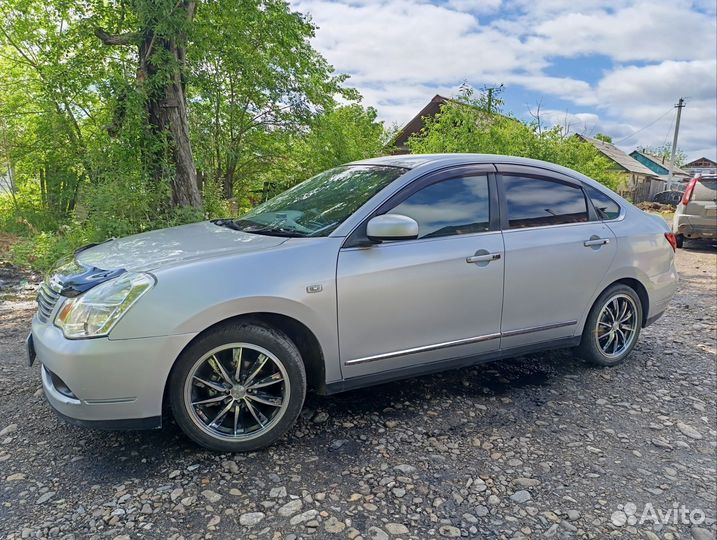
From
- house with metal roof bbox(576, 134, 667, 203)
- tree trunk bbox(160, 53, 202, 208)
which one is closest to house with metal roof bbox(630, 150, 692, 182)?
house with metal roof bbox(576, 134, 667, 203)

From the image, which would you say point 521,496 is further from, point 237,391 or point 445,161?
point 445,161

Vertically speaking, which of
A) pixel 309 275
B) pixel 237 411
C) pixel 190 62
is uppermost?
pixel 190 62

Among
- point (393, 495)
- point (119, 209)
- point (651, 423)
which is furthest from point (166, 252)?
point (119, 209)

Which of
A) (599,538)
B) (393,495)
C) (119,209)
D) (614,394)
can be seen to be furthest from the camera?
(119,209)

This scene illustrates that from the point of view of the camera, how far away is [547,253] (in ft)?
11.6

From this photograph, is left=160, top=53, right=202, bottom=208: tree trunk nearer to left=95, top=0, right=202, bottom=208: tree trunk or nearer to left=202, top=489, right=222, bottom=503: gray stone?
left=95, top=0, right=202, bottom=208: tree trunk

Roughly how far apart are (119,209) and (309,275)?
5.07 metres

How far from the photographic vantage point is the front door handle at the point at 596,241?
12.3ft

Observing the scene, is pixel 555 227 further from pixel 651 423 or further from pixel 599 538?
pixel 599 538

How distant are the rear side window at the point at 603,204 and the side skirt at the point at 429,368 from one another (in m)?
1.03

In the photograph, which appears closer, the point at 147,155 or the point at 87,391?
the point at 87,391

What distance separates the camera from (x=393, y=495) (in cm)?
240

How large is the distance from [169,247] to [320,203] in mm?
1030

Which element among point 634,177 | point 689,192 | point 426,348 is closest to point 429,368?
point 426,348
